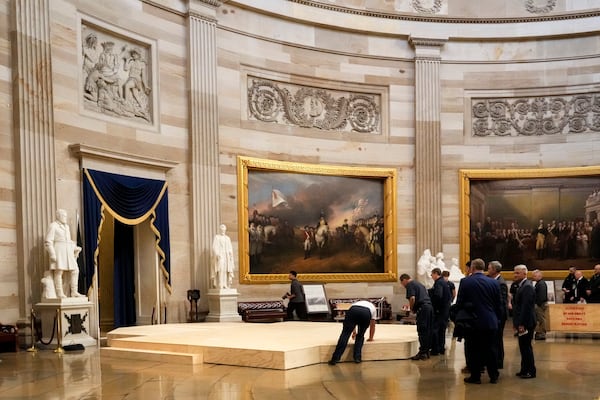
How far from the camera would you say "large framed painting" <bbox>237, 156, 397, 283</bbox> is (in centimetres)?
2034

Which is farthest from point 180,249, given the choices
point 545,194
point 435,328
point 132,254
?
point 545,194

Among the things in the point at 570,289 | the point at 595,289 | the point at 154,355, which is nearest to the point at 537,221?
the point at 570,289

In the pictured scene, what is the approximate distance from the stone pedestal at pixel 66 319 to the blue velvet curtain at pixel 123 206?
138 centimetres

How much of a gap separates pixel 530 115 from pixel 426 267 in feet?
22.8

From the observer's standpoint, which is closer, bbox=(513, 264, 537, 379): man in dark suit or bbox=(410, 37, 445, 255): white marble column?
bbox=(513, 264, 537, 379): man in dark suit

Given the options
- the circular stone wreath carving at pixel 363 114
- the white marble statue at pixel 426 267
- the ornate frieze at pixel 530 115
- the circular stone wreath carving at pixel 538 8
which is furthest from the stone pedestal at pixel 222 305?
the circular stone wreath carving at pixel 538 8

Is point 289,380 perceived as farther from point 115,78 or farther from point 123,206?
point 115,78

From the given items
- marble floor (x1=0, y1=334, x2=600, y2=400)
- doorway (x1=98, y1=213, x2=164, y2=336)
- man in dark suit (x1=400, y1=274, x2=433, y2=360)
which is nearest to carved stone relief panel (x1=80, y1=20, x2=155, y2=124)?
doorway (x1=98, y1=213, x2=164, y2=336)

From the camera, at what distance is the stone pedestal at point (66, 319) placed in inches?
529

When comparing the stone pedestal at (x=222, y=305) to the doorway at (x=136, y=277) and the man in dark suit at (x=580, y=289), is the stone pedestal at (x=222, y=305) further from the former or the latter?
the man in dark suit at (x=580, y=289)

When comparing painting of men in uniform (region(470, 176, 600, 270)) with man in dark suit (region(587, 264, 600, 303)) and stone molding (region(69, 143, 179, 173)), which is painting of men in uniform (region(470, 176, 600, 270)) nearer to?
man in dark suit (region(587, 264, 600, 303))

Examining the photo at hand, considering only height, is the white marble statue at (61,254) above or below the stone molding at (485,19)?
below

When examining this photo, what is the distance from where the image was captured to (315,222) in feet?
71.5

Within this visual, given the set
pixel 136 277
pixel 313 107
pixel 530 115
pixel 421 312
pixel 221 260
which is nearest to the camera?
pixel 421 312
